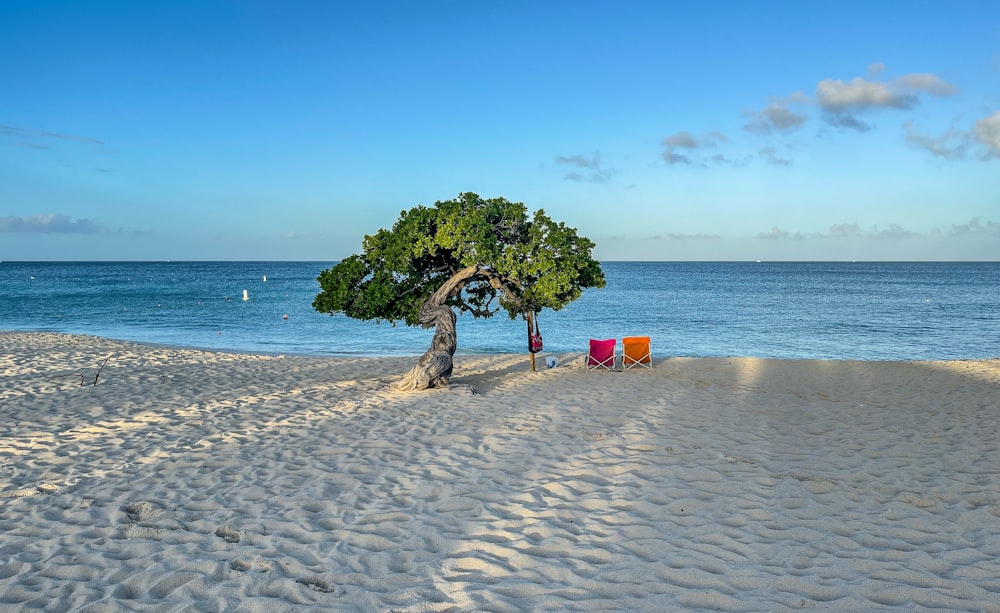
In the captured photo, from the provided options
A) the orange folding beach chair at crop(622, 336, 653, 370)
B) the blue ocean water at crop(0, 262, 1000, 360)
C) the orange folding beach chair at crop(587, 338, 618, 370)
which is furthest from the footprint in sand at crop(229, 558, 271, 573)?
the blue ocean water at crop(0, 262, 1000, 360)

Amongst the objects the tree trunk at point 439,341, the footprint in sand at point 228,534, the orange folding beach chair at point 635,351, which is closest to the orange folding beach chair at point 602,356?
the orange folding beach chair at point 635,351

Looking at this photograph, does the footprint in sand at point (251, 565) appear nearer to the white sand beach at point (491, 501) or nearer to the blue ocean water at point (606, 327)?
the white sand beach at point (491, 501)

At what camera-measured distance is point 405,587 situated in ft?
16.2

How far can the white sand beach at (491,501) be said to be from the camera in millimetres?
4918

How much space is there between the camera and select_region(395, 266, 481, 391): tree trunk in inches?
527

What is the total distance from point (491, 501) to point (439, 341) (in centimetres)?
750

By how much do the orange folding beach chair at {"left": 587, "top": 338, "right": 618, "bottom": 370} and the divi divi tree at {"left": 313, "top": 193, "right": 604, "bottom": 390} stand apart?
271 centimetres

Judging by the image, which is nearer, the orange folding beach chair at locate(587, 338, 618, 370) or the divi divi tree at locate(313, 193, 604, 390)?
the divi divi tree at locate(313, 193, 604, 390)

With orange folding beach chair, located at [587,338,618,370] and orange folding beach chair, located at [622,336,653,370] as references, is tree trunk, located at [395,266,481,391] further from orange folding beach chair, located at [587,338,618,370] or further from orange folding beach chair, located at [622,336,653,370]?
orange folding beach chair, located at [622,336,653,370]

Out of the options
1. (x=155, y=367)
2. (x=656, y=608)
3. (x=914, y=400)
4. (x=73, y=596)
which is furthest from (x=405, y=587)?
(x=155, y=367)

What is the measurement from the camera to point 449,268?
1495cm

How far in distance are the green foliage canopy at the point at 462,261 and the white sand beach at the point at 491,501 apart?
2.35 m

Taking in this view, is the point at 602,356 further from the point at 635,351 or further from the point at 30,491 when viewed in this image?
the point at 30,491

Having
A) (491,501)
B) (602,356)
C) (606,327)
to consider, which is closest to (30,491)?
(491,501)
